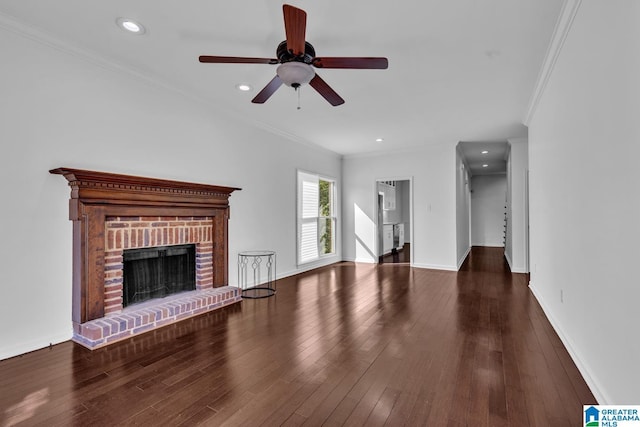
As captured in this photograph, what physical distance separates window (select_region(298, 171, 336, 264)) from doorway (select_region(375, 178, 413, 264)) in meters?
1.09

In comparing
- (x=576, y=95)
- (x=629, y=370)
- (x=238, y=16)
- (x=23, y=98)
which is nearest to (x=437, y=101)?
(x=576, y=95)

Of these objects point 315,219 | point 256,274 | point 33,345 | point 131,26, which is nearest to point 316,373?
point 33,345

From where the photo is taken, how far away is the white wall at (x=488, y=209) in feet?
33.8

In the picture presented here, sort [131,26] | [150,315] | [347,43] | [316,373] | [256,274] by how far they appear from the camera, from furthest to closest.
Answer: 1. [256,274]
2. [150,315]
3. [347,43]
4. [131,26]
5. [316,373]

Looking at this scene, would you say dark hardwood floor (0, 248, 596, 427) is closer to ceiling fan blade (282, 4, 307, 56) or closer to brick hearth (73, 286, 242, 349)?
brick hearth (73, 286, 242, 349)

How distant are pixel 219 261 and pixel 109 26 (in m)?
2.65

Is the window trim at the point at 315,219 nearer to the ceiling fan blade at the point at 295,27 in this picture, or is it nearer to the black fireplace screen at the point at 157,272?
the black fireplace screen at the point at 157,272

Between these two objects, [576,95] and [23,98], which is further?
[23,98]

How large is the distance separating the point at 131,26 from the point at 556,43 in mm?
3452

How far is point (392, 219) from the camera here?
9.62 m

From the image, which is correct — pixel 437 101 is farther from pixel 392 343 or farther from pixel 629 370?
pixel 629 370

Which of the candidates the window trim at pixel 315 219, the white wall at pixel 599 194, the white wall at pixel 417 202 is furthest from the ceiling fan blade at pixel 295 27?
the white wall at pixel 417 202

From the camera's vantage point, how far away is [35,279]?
2.55 meters

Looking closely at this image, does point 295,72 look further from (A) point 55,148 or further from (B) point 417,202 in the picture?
(B) point 417,202
